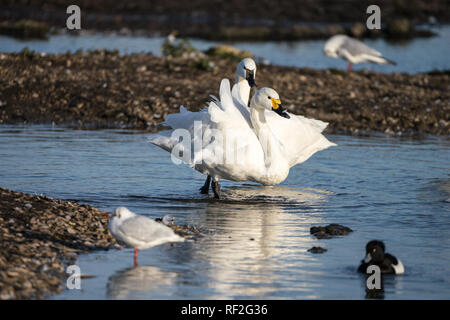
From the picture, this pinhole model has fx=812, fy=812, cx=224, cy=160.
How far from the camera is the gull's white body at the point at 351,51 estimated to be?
80.9ft

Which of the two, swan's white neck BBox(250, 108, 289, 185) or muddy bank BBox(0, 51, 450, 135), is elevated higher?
muddy bank BBox(0, 51, 450, 135)

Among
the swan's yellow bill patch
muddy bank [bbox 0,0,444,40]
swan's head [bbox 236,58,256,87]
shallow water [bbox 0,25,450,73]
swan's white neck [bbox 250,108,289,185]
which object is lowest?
swan's white neck [bbox 250,108,289,185]

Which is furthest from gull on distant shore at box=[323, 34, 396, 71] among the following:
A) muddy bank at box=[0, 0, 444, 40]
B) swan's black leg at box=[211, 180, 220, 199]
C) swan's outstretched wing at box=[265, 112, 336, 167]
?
muddy bank at box=[0, 0, 444, 40]

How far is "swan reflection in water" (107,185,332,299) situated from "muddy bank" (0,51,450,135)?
265 inches

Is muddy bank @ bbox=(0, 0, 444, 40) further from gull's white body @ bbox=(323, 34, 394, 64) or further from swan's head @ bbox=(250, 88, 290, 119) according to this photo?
swan's head @ bbox=(250, 88, 290, 119)

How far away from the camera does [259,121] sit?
11.5 meters

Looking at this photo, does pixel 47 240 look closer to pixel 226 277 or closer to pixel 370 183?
pixel 226 277

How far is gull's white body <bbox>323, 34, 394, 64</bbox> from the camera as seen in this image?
80.9 feet

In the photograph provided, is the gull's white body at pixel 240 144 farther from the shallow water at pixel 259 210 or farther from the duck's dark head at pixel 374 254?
the duck's dark head at pixel 374 254

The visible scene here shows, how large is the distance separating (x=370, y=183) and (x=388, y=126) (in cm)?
586

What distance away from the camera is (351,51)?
81.3 feet

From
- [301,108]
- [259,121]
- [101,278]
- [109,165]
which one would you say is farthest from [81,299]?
[301,108]

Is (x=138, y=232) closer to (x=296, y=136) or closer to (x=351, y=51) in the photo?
(x=296, y=136)

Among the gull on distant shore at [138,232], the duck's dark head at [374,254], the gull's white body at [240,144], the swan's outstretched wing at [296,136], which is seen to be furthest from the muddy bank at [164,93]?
the duck's dark head at [374,254]
